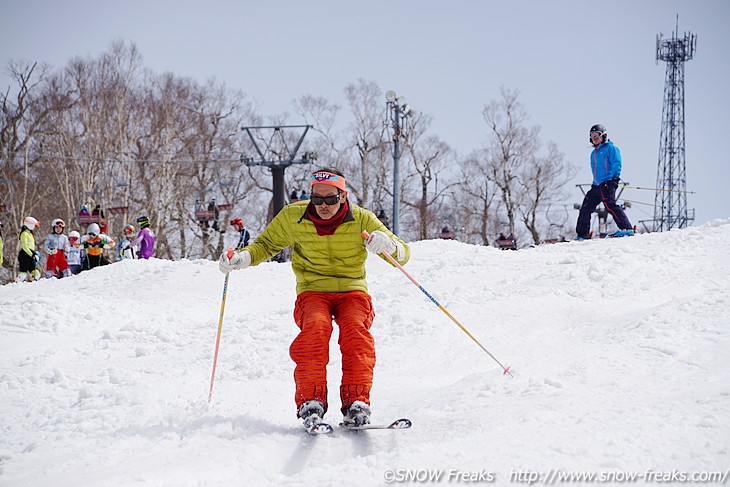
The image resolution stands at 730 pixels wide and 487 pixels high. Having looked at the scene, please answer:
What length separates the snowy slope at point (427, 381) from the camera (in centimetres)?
293

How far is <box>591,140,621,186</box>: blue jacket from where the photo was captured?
10445mm

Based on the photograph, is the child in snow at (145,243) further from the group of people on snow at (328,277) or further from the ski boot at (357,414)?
the ski boot at (357,414)

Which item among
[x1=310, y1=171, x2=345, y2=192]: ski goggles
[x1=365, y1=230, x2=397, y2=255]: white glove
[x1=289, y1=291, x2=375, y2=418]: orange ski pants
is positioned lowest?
[x1=289, y1=291, x2=375, y2=418]: orange ski pants

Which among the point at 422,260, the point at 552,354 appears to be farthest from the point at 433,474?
the point at 422,260

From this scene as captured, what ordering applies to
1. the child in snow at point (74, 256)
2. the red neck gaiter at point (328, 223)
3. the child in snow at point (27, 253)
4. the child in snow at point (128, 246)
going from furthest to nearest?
1. the child in snow at point (74, 256)
2. the child in snow at point (128, 246)
3. the child in snow at point (27, 253)
4. the red neck gaiter at point (328, 223)

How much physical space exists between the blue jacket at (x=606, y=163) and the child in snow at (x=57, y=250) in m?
13.0

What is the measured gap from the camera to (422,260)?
1088 centimetres

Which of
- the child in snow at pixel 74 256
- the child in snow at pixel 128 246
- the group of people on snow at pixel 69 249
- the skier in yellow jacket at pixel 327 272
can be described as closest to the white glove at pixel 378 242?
the skier in yellow jacket at pixel 327 272

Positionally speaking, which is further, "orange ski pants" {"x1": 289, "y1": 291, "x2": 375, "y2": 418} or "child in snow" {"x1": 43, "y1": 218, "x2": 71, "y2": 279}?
"child in snow" {"x1": 43, "y1": 218, "x2": 71, "y2": 279}

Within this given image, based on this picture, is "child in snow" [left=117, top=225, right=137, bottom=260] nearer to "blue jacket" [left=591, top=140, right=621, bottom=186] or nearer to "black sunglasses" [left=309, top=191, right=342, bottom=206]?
"blue jacket" [left=591, top=140, right=621, bottom=186]

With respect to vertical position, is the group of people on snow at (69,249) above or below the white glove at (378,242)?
below

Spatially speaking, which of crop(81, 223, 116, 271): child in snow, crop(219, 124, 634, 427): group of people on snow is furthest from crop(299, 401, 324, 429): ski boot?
crop(81, 223, 116, 271): child in snow

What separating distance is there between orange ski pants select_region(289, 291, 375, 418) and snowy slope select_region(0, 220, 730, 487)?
0.93 feet

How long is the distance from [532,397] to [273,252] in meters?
2.03
